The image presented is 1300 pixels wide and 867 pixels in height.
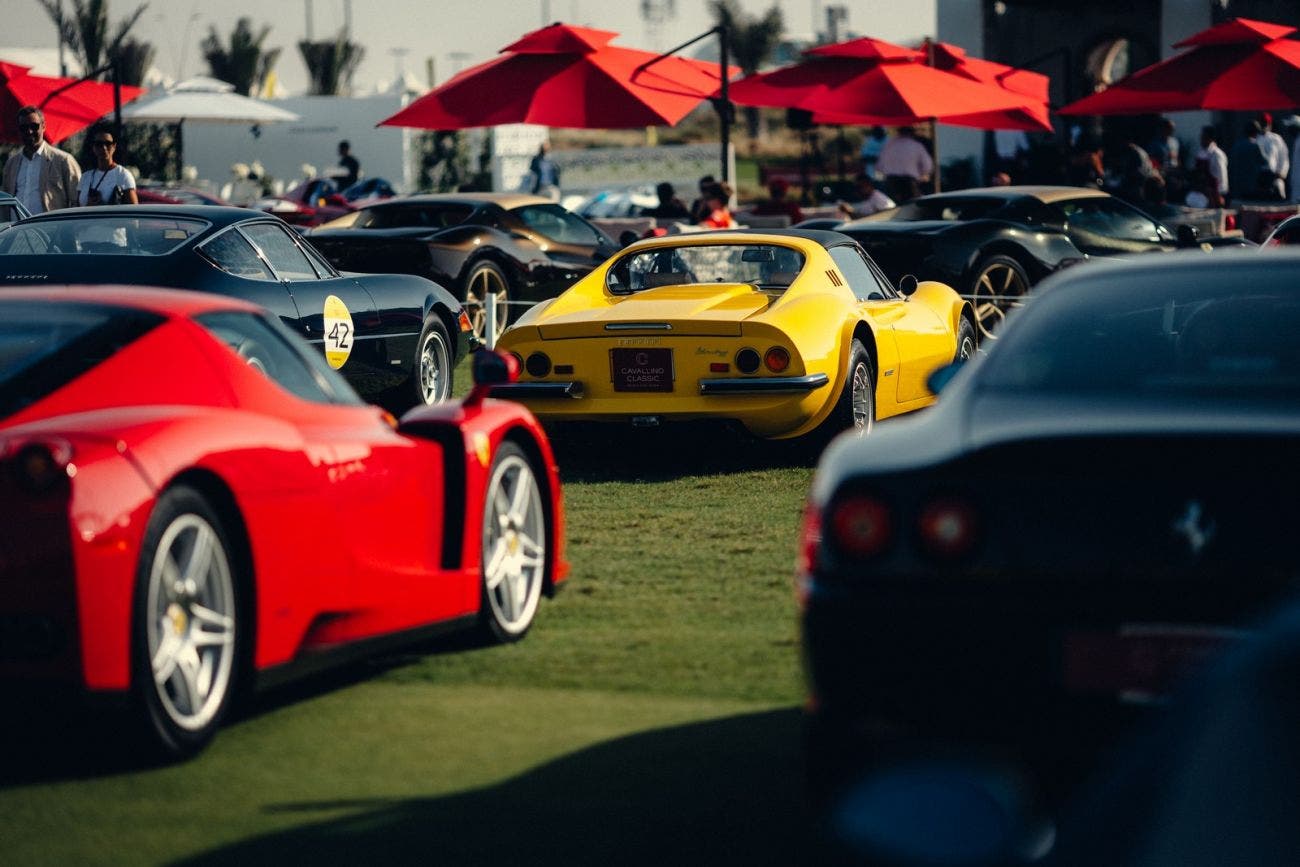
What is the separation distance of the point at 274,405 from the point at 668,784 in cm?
147

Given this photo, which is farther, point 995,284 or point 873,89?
point 873,89

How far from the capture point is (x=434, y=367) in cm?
1328

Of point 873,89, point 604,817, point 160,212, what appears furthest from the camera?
point 873,89

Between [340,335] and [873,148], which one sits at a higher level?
[873,148]

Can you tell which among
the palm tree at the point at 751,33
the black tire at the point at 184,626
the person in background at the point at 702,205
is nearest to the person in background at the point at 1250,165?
the person in background at the point at 702,205

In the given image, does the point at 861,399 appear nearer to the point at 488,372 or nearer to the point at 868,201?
the point at 488,372

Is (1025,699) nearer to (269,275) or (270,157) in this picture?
(269,275)

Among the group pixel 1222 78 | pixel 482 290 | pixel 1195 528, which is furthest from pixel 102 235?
pixel 1222 78

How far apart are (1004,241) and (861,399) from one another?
18.3ft

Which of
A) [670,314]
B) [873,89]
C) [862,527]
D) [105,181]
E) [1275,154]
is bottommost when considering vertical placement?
[862,527]

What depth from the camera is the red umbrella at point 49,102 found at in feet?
67.1

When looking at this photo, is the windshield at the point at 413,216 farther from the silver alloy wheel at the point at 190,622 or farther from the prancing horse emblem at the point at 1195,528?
the prancing horse emblem at the point at 1195,528

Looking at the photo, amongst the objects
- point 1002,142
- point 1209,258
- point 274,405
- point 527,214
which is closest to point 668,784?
point 274,405

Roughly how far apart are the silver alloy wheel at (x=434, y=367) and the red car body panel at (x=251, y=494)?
6365mm
